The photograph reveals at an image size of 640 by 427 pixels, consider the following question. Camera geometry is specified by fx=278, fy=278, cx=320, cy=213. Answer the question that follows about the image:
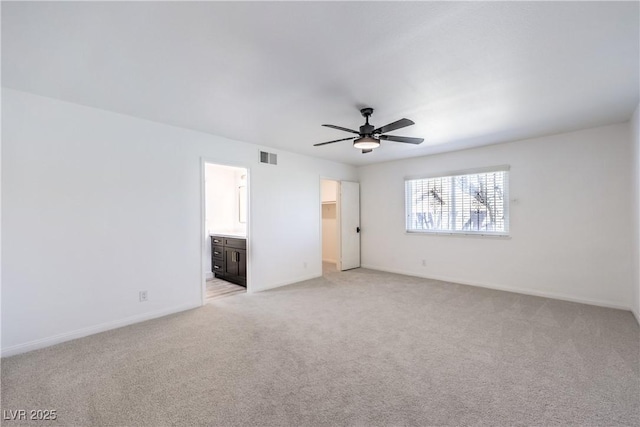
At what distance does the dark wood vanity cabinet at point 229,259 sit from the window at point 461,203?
3427 mm

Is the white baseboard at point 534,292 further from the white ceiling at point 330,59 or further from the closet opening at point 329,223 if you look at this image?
the white ceiling at point 330,59

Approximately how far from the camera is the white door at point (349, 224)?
6.32 m

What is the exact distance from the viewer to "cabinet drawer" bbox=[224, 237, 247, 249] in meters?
4.85

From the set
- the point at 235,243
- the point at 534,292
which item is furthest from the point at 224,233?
the point at 534,292

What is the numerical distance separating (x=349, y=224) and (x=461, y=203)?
93.6 inches

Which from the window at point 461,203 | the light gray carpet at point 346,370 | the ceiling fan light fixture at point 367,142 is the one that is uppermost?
the ceiling fan light fixture at point 367,142

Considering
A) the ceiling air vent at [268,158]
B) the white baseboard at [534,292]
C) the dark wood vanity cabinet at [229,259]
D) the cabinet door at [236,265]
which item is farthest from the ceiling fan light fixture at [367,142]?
the white baseboard at [534,292]

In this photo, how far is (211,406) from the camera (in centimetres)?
190

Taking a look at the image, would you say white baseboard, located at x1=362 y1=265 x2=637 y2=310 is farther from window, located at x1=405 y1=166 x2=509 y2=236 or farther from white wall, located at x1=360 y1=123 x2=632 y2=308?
window, located at x1=405 y1=166 x2=509 y2=236

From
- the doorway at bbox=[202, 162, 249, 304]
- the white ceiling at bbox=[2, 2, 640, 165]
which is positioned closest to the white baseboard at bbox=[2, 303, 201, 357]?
the doorway at bbox=[202, 162, 249, 304]

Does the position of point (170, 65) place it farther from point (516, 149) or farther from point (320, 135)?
point (516, 149)

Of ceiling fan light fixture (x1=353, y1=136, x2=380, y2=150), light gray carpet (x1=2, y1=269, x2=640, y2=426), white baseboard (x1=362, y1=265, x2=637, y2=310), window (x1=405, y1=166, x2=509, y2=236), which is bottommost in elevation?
light gray carpet (x1=2, y1=269, x2=640, y2=426)

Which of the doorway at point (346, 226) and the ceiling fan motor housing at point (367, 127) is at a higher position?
the ceiling fan motor housing at point (367, 127)

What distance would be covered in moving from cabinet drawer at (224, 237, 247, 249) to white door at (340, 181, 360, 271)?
7.66 feet
